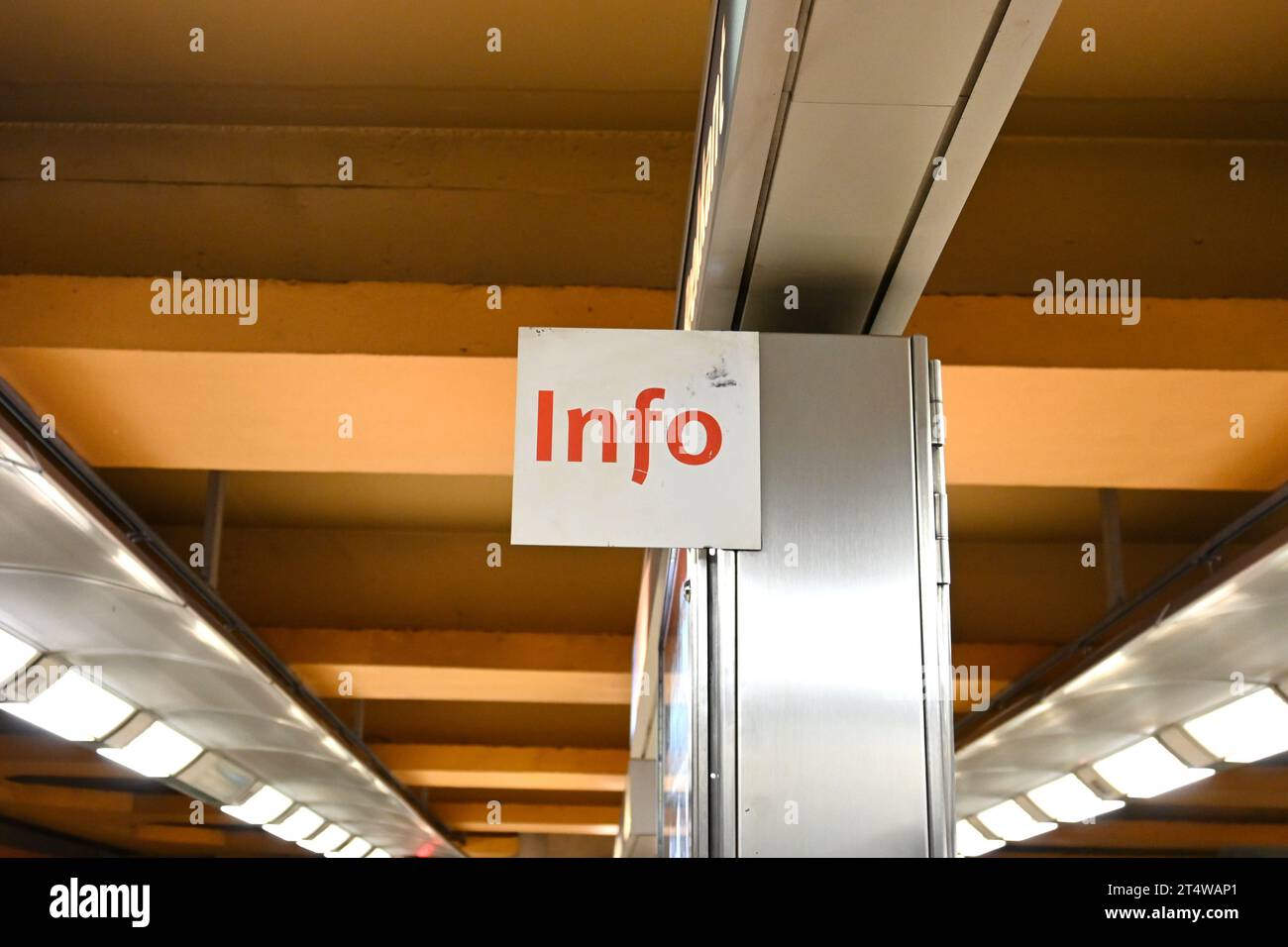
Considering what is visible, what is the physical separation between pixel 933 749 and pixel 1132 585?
17.3 feet

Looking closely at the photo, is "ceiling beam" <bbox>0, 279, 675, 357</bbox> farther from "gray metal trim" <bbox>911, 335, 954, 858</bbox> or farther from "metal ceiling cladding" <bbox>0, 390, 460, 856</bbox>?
"gray metal trim" <bbox>911, 335, 954, 858</bbox>

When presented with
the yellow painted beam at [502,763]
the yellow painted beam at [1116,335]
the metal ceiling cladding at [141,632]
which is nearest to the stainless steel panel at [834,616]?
the yellow painted beam at [1116,335]

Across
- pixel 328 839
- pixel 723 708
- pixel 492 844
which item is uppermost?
pixel 723 708

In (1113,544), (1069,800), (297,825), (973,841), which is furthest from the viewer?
(973,841)

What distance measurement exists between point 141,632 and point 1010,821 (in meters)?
4.88

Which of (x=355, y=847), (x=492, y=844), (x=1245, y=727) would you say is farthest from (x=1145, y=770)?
(x=492, y=844)

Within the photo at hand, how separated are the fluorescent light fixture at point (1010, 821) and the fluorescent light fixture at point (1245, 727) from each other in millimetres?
1912

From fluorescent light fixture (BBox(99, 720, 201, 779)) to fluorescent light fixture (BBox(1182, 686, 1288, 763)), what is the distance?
4.04m

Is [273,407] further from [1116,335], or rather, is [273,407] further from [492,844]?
[492,844]

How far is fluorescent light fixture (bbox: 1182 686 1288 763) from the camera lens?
440 centimetres

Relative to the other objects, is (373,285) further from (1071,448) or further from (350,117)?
(1071,448)

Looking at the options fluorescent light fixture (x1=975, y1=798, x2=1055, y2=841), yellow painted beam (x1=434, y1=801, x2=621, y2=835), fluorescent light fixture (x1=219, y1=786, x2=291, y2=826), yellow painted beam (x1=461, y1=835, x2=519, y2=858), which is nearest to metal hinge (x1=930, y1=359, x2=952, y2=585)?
fluorescent light fixture (x1=975, y1=798, x2=1055, y2=841)

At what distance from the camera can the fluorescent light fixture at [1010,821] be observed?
683 centimetres

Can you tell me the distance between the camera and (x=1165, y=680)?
446 cm
